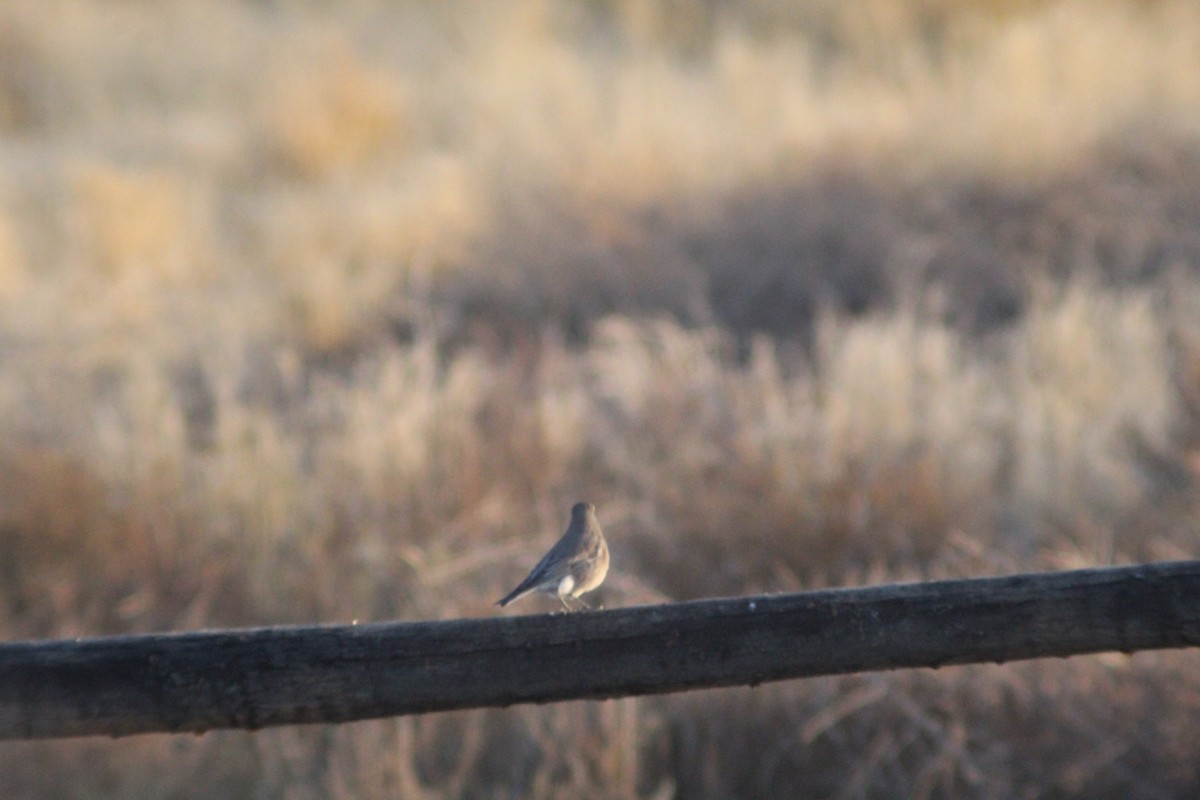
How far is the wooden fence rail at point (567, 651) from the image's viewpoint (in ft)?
5.14

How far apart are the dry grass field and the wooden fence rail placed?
1.68 meters

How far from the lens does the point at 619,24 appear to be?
14.5 metres

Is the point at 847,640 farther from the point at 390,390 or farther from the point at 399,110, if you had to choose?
the point at 399,110

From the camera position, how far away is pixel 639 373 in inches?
220

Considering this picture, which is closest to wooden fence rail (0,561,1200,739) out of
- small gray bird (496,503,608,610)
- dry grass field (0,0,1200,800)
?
small gray bird (496,503,608,610)

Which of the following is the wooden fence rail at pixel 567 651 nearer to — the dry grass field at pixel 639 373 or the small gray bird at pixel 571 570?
the small gray bird at pixel 571 570

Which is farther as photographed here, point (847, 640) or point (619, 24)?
point (619, 24)

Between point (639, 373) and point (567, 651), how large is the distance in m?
3.98

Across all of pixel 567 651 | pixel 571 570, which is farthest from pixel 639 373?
pixel 567 651

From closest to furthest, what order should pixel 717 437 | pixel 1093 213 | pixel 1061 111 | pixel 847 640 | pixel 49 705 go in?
pixel 49 705
pixel 847 640
pixel 717 437
pixel 1093 213
pixel 1061 111

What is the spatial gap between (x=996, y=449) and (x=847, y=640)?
3879 mm

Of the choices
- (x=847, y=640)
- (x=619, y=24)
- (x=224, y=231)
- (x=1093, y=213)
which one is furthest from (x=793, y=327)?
(x=619, y=24)

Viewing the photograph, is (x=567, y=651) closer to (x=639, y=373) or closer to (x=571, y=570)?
(x=571, y=570)

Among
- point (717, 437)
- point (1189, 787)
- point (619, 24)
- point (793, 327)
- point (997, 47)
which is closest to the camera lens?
point (1189, 787)
